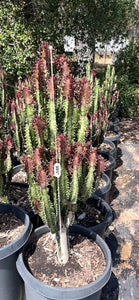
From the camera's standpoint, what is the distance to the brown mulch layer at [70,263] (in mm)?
1581

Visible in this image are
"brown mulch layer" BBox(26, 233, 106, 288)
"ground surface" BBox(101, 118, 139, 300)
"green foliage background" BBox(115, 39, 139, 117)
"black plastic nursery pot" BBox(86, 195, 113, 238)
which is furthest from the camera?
"green foliage background" BBox(115, 39, 139, 117)

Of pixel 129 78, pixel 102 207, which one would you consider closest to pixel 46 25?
pixel 102 207

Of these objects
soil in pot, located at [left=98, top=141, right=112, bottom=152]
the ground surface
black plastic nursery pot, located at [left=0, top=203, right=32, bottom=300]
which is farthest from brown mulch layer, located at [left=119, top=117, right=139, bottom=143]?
black plastic nursery pot, located at [left=0, top=203, right=32, bottom=300]

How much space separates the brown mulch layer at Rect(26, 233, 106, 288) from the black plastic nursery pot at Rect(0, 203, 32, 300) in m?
0.12

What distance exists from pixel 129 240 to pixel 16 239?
1461mm

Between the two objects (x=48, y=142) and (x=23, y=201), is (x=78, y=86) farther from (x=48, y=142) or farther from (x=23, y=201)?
(x=23, y=201)

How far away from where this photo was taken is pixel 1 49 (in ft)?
13.6

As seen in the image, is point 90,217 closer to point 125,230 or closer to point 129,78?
point 125,230

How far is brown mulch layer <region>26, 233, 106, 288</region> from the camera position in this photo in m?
1.58

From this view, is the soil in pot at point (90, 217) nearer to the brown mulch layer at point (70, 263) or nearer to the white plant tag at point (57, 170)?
the brown mulch layer at point (70, 263)

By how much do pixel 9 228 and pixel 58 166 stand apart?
83 cm

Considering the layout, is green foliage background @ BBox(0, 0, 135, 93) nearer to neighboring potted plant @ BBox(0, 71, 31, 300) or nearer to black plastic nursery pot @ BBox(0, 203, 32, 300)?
neighboring potted plant @ BBox(0, 71, 31, 300)

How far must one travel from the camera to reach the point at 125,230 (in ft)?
9.31

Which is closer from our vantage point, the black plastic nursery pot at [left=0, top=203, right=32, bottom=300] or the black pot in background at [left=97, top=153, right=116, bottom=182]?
the black plastic nursery pot at [left=0, top=203, right=32, bottom=300]
